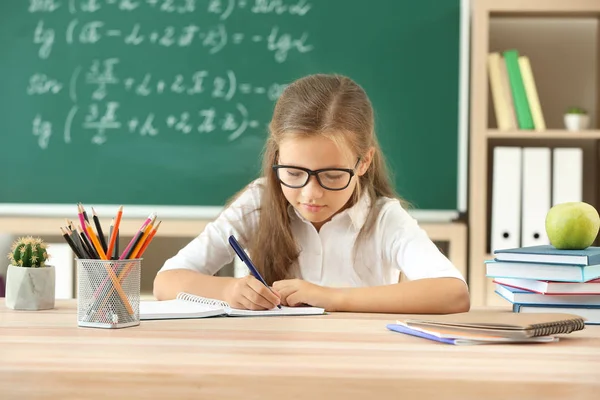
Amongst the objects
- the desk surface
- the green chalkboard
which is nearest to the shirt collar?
the desk surface

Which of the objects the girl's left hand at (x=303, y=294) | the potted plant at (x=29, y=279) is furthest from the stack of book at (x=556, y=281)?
the potted plant at (x=29, y=279)

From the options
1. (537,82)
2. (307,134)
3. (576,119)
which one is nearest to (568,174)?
(576,119)

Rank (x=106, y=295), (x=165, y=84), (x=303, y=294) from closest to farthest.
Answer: (x=106, y=295) < (x=303, y=294) < (x=165, y=84)

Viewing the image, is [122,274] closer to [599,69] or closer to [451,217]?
[451,217]

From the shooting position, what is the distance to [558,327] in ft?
3.59

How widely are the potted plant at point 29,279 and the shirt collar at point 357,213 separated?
64cm

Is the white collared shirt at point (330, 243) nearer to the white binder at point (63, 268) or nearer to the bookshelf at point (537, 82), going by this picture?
the bookshelf at point (537, 82)

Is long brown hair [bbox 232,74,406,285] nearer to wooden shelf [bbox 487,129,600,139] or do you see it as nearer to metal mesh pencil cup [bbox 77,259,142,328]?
metal mesh pencil cup [bbox 77,259,142,328]

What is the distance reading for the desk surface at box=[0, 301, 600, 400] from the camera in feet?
2.81

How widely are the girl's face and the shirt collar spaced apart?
171mm

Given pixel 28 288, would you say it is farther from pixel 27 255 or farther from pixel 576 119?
pixel 576 119

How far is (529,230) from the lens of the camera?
9.40ft

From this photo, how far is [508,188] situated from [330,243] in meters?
1.16

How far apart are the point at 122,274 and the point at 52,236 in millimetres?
2051
